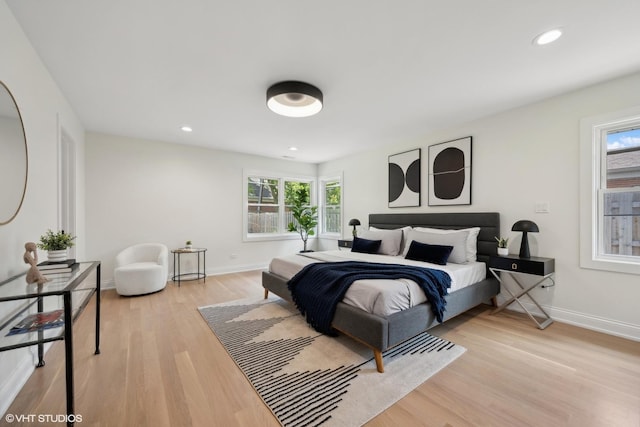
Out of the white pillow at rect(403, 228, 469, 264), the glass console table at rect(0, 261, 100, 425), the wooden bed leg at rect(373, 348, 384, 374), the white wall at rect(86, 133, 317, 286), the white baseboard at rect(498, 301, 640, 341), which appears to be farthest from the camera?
the white wall at rect(86, 133, 317, 286)

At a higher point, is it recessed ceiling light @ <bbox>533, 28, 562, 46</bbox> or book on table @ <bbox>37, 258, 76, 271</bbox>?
recessed ceiling light @ <bbox>533, 28, 562, 46</bbox>

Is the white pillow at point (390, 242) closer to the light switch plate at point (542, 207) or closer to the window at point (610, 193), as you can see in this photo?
the light switch plate at point (542, 207)

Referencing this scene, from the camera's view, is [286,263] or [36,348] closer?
[36,348]

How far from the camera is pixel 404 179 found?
4.44 metres

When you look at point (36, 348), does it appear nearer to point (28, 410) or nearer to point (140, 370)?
point (28, 410)

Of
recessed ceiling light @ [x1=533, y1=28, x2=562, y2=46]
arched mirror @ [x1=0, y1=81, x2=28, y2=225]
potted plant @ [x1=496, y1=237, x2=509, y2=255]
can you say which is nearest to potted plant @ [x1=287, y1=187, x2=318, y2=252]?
potted plant @ [x1=496, y1=237, x2=509, y2=255]

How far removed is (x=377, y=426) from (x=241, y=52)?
2780mm

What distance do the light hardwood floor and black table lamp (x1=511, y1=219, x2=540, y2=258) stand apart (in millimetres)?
768

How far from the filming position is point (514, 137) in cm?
321

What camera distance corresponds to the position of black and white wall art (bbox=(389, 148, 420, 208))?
4246 millimetres

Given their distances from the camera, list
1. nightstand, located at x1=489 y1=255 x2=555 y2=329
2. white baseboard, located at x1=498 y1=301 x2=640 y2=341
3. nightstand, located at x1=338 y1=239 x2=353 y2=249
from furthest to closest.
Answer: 1. nightstand, located at x1=338 y1=239 x2=353 y2=249
2. nightstand, located at x1=489 y1=255 x2=555 y2=329
3. white baseboard, located at x1=498 y1=301 x2=640 y2=341

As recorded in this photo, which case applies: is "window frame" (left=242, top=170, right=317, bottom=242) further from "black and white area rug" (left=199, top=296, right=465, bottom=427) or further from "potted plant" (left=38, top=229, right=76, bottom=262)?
"potted plant" (left=38, top=229, right=76, bottom=262)

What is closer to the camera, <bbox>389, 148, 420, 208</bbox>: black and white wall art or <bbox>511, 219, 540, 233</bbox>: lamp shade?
<bbox>511, 219, 540, 233</bbox>: lamp shade

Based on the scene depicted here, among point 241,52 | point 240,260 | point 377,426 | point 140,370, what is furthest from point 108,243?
point 377,426
